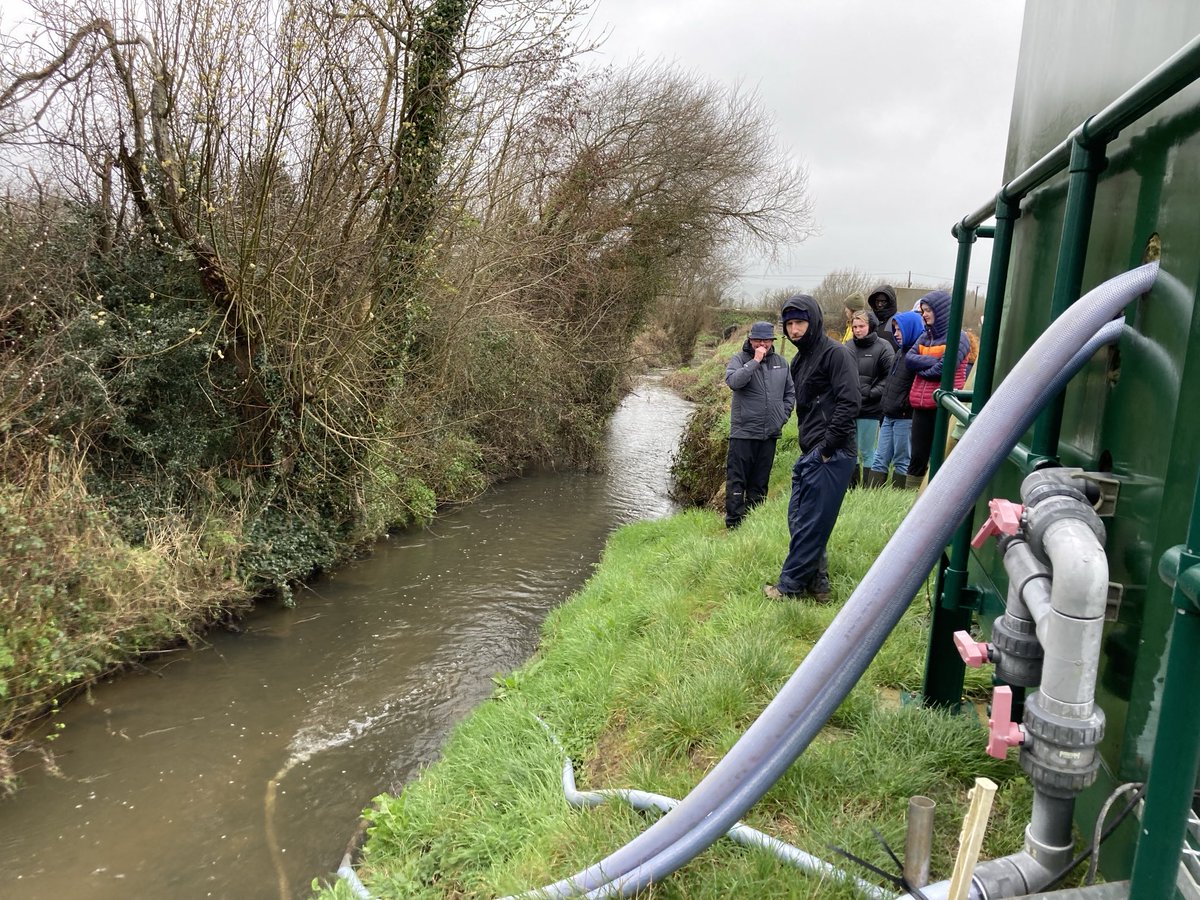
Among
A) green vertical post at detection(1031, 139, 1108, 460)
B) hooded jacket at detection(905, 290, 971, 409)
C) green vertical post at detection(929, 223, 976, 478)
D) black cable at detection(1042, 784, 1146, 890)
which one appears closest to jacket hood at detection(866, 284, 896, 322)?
hooded jacket at detection(905, 290, 971, 409)

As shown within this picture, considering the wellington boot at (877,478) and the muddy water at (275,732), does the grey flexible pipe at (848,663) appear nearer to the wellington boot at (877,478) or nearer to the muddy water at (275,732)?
the muddy water at (275,732)

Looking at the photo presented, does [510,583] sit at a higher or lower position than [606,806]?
lower

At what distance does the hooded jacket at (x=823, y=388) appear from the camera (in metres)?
4.94

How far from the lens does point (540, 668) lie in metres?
6.02

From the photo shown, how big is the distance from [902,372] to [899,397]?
0.25 metres

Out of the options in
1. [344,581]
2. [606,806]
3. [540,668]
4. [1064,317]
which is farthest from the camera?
[344,581]

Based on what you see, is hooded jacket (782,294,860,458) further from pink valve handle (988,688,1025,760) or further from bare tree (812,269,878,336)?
bare tree (812,269,878,336)

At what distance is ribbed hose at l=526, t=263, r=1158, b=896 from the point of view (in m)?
1.64

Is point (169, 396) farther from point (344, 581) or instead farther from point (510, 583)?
point (510, 583)

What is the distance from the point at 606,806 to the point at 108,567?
5106 mm

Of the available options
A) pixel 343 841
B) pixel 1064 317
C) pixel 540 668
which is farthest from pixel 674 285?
pixel 1064 317

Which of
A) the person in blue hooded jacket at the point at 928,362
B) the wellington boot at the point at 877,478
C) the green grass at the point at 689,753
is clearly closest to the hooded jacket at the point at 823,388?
the green grass at the point at 689,753

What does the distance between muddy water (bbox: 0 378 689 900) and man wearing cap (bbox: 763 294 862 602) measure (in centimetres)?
310

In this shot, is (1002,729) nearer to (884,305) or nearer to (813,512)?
(813,512)
